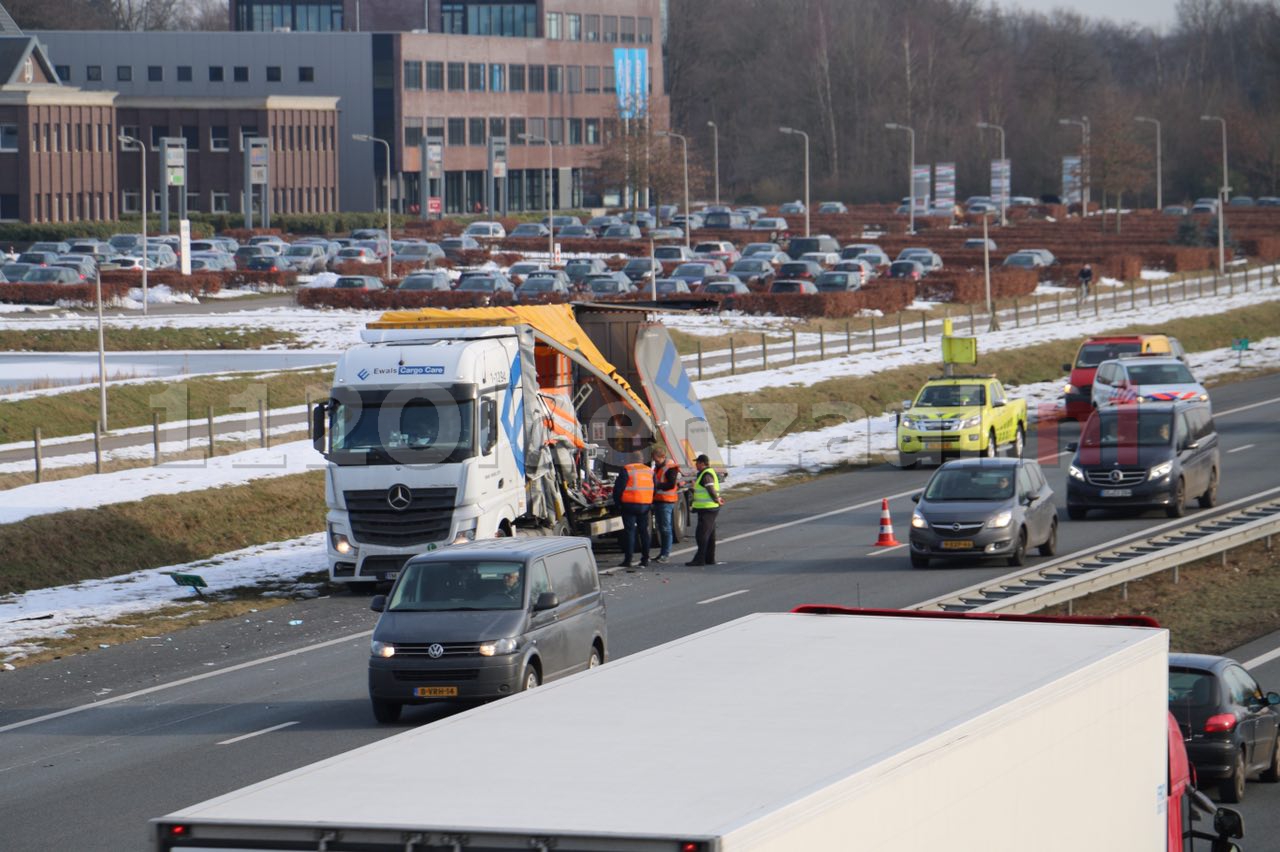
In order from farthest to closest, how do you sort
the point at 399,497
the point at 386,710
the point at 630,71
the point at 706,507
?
the point at 630,71, the point at 706,507, the point at 399,497, the point at 386,710

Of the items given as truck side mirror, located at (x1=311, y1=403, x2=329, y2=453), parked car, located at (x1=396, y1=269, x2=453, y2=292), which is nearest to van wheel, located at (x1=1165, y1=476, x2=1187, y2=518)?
truck side mirror, located at (x1=311, y1=403, x2=329, y2=453)

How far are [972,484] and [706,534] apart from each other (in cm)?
401

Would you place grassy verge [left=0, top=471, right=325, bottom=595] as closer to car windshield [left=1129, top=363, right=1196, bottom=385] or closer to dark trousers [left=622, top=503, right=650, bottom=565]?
dark trousers [left=622, top=503, right=650, bottom=565]

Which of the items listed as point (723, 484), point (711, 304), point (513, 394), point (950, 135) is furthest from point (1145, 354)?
point (950, 135)

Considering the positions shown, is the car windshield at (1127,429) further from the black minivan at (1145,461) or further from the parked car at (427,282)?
the parked car at (427,282)

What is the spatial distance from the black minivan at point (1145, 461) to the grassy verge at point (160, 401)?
18.9m

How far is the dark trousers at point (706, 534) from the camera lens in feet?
92.5

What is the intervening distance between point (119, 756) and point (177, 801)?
2237 mm

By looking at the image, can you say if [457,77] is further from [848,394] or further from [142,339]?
[848,394]

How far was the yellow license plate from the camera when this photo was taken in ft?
57.5

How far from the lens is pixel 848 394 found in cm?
4822

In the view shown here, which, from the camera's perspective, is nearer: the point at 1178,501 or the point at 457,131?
the point at 1178,501

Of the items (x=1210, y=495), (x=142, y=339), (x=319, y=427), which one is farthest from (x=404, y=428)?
(x=142, y=339)

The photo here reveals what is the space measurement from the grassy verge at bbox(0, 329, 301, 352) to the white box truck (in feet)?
157
